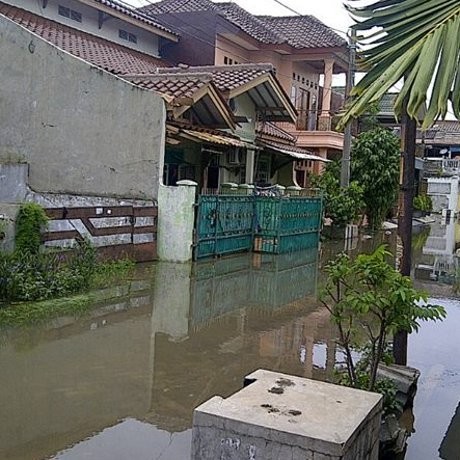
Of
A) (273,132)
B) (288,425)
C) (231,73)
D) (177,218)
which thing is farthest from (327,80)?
(288,425)

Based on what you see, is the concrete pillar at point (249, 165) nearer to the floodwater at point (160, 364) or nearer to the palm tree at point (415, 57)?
the floodwater at point (160, 364)

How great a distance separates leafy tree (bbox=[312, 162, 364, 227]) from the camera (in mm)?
20062

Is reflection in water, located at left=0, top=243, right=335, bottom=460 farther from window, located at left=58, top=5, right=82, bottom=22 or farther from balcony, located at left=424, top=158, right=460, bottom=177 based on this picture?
balcony, located at left=424, top=158, right=460, bottom=177

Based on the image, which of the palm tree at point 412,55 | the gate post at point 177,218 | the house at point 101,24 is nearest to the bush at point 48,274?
the gate post at point 177,218

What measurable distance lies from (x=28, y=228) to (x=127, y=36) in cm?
1262

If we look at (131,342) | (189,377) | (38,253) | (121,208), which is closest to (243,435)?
(189,377)

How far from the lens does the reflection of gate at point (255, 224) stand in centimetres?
1316

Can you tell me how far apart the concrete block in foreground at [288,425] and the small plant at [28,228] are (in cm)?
613

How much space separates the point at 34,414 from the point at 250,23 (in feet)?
73.8

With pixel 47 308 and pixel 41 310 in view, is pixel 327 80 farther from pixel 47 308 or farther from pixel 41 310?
pixel 41 310

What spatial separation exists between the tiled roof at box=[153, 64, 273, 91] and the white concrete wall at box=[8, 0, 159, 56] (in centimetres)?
309

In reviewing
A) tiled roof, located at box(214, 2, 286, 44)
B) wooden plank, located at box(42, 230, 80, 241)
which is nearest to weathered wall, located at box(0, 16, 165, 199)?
wooden plank, located at box(42, 230, 80, 241)

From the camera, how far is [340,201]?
65.8 feet

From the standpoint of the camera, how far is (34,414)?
190 inches
